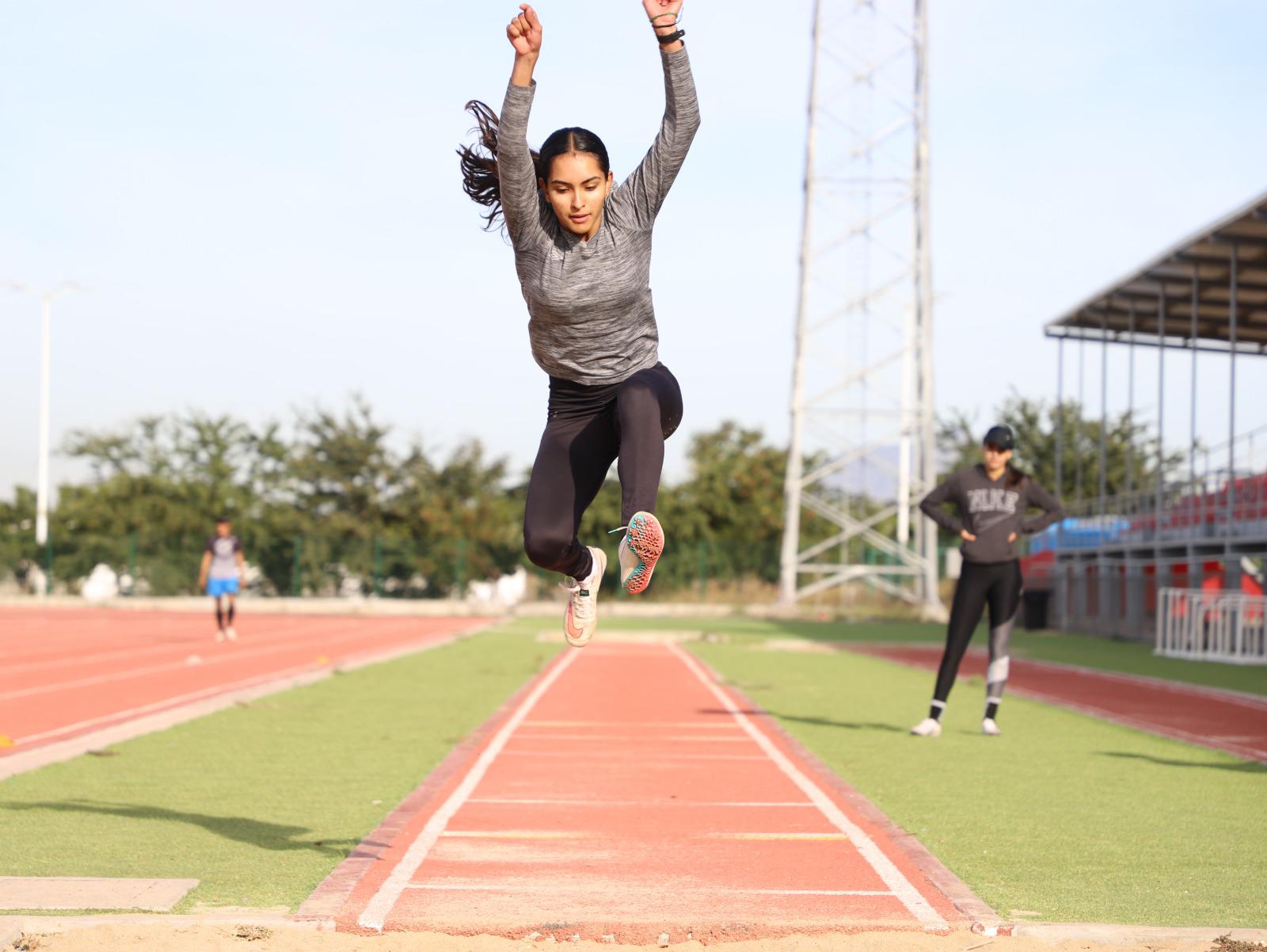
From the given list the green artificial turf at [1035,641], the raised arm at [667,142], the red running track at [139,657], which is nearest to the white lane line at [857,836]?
the raised arm at [667,142]

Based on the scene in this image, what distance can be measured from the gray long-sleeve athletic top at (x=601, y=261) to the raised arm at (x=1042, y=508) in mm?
6639

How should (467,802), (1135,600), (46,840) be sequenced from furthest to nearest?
1. (1135,600)
2. (467,802)
3. (46,840)

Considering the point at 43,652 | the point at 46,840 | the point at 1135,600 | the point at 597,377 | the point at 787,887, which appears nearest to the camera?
the point at 597,377

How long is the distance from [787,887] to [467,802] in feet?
8.69

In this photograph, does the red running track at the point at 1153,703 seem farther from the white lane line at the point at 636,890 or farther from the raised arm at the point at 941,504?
the white lane line at the point at 636,890

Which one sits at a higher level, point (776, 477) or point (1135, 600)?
point (776, 477)

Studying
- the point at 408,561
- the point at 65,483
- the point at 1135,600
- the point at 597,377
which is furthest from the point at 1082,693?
the point at 65,483

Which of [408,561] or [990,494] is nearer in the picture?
[990,494]

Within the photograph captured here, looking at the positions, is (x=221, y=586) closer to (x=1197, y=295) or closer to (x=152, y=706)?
(x=152, y=706)

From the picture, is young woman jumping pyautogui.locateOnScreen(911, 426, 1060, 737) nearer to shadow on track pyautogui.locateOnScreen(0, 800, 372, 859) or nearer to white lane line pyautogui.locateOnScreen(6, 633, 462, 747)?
shadow on track pyautogui.locateOnScreen(0, 800, 372, 859)

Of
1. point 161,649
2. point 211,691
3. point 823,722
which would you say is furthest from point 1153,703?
point 161,649

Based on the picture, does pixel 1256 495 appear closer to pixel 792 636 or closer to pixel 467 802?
pixel 792 636

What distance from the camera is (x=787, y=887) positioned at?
5867 mm

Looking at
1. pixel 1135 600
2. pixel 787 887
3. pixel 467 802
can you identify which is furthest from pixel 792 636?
pixel 787 887
